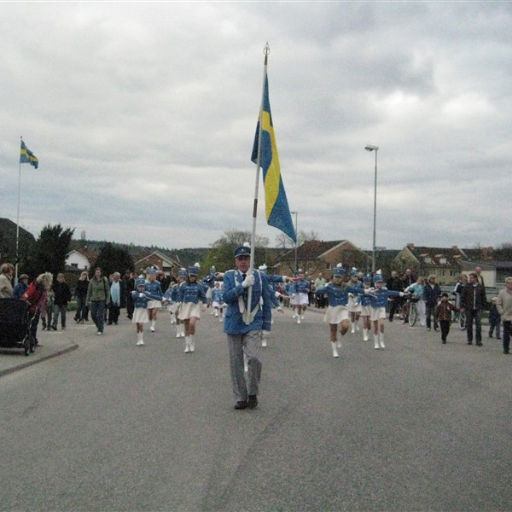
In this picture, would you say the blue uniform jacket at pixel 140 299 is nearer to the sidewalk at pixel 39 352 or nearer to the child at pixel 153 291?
the child at pixel 153 291

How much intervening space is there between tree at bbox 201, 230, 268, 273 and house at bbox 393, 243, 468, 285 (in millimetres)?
23402

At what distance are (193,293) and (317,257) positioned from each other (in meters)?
105

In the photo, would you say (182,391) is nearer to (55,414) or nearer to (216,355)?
(55,414)

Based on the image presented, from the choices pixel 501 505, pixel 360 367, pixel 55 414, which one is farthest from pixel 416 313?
pixel 501 505

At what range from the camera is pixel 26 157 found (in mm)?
41375

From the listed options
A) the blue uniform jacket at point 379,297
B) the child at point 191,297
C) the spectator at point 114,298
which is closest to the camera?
the child at point 191,297

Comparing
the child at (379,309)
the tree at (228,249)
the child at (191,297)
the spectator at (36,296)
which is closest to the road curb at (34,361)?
the spectator at (36,296)

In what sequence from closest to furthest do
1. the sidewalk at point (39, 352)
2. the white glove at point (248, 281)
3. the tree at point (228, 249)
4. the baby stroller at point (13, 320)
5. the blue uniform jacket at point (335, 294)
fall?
the white glove at point (248, 281)
the sidewalk at point (39, 352)
the baby stroller at point (13, 320)
the blue uniform jacket at point (335, 294)
the tree at point (228, 249)

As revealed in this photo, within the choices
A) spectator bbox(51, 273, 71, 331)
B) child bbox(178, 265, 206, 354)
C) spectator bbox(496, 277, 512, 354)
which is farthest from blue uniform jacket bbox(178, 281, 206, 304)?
spectator bbox(496, 277, 512, 354)

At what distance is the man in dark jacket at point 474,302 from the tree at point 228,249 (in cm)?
8554

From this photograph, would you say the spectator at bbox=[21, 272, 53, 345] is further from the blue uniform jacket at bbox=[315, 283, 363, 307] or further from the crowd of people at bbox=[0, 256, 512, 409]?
the blue uniform jacket at bbox=[315, 283, 363, 307]

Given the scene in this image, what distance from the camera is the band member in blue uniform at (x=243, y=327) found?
9.27 m

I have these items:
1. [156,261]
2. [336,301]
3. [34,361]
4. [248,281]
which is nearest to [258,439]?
[248,281]

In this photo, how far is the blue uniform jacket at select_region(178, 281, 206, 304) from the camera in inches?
709
